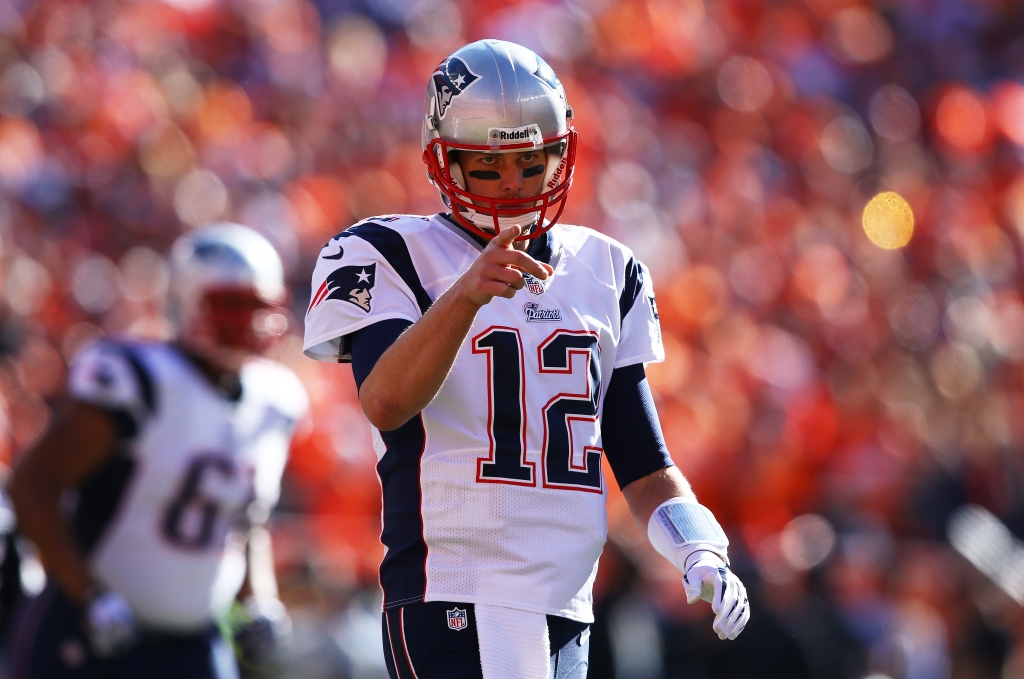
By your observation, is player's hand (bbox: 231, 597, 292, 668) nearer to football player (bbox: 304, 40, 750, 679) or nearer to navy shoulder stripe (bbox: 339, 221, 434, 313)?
football player (bbox: 304, 40, 750, 679)

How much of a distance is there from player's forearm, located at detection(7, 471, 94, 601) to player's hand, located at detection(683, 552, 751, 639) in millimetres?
2277

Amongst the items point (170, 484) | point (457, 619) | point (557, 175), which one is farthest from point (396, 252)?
point (170, 484)

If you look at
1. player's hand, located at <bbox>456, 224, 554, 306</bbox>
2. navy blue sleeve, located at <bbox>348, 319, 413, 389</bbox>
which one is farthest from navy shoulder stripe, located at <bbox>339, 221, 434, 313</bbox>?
player's hand, located at <bbox>456, 224, 554, 306</bbox>

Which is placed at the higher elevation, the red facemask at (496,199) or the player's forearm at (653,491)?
the red facemask at (496,199)

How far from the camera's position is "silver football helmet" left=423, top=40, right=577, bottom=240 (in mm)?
2598

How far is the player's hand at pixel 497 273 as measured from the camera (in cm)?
218

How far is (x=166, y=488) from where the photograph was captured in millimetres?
4438

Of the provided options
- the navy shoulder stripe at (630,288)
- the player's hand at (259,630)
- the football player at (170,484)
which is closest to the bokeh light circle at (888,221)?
the football player at (170,484)

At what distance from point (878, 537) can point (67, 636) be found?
456 cm

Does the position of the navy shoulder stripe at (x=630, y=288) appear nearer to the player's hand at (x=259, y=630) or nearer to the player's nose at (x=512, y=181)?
the player's nose at (x=512, y=181)

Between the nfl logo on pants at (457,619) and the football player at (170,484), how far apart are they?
196cm

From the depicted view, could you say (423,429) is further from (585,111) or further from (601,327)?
(585,111)

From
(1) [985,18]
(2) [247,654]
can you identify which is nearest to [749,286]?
(1) [985,18]

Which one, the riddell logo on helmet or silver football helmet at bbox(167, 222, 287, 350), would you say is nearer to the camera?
the riddell logo on helmet
